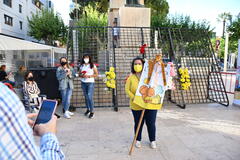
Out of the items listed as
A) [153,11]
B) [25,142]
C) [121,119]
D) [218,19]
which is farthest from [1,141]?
[218,19]

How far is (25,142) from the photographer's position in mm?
731

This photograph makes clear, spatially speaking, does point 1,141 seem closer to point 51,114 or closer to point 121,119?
point 51,114

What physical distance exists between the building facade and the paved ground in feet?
82.2

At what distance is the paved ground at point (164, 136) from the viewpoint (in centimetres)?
348

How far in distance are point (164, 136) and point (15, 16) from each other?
32281 mm

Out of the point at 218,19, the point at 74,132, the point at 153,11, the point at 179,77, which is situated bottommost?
the point at 74,132

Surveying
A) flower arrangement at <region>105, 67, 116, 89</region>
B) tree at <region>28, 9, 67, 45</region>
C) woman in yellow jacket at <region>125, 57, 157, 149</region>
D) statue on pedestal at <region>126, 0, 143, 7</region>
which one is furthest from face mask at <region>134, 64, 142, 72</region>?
tree at <region>28, 9, 67, 45</region>

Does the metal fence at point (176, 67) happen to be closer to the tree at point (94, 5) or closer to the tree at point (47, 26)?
the tree at point (94, 5)

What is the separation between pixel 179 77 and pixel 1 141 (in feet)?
20.6

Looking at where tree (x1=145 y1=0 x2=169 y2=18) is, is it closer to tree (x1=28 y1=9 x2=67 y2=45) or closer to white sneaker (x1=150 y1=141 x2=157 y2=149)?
tree (x1=28 y1=9 x2=67 y2=45)

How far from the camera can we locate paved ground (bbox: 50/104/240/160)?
3484 mm

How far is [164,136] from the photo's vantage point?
427 centimetres

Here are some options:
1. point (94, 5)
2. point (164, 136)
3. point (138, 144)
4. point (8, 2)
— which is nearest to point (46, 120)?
point (138, 144)

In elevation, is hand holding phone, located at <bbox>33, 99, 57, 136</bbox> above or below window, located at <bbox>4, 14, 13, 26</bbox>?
below
